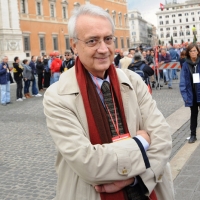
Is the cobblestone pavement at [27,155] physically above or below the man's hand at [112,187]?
below

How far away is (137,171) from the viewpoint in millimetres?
1566

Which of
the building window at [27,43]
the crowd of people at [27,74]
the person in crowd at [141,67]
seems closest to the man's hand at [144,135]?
the person in crowd at [141,67]

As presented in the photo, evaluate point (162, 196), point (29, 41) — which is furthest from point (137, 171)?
point (29, 41)

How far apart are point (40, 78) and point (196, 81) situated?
1159cm

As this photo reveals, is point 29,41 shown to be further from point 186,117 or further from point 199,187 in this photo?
point 199,187

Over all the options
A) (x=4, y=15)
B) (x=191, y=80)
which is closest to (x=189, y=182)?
(x=191, y=80)

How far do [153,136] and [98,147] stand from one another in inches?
12.6

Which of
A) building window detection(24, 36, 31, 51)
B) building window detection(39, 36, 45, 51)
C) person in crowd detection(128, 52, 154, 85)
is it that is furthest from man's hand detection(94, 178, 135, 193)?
building window detection(39, 36, 45, 51)

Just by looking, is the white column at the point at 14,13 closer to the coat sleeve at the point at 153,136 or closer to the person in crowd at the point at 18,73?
the person in crowd at the point at 18,73

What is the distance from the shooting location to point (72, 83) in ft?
5.60

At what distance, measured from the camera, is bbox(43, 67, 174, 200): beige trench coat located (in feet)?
5.08

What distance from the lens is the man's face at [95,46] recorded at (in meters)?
1.68

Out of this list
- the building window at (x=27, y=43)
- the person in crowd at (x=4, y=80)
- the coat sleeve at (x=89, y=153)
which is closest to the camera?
the coat sleeve at (x=89, y=153)

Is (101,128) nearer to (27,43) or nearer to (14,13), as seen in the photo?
(14,13)
